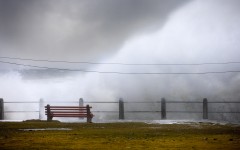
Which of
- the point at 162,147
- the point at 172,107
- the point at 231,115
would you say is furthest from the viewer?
the point at 172,107

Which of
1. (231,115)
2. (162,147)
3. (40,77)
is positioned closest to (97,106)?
(231,115)

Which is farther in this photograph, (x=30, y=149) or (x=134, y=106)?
(x=134, y=106)

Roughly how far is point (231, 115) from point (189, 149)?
132ft

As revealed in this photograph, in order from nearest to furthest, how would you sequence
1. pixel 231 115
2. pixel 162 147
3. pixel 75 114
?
pixel 162 147 < pixel 75 114 < pixel 231 115

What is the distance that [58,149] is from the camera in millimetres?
6949

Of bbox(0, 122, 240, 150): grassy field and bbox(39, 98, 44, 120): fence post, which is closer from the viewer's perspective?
bbox(0, 122, 240, 150): grassy field

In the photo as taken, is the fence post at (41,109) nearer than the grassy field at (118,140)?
No

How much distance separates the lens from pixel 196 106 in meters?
51.3

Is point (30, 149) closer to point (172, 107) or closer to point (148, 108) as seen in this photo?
point (172, 107)

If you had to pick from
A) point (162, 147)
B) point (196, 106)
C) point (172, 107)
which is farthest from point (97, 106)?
point (162, 147)

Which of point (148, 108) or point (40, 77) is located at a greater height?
point (40, 77)

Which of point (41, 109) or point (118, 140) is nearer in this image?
point (118, 140)

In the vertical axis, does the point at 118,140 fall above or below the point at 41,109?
below

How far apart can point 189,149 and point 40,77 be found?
8105 centimetres
